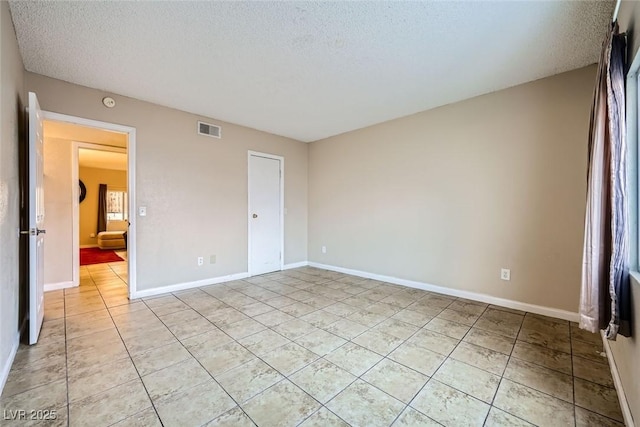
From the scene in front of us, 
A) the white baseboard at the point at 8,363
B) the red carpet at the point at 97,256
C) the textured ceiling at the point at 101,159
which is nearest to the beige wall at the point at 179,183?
the white baseboard at the point at 8,363

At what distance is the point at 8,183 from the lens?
1894 mm

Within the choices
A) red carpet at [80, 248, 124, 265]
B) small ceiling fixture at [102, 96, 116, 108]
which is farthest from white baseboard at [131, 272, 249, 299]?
red carpet at [80, 248, 124, 265]

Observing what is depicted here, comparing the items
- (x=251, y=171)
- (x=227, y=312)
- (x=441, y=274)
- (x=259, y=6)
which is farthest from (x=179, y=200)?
(x=441, y=274)

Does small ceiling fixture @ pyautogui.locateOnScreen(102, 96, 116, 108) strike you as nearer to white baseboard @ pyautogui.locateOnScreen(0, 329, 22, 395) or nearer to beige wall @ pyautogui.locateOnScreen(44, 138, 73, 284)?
beige wall @ pyautogui.locateOnScreen(44, 138, 73, 284)

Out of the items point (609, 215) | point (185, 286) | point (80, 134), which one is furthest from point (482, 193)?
point (80, 134)

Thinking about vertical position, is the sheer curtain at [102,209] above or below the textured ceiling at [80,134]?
below

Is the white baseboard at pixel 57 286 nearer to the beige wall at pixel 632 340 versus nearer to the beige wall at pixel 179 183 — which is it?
the beige wall at pixel 179 183

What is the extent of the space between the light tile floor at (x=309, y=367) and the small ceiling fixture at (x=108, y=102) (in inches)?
91.1

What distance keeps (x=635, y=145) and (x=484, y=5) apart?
125cm

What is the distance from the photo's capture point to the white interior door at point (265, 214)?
4.50 metres

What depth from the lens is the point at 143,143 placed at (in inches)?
133

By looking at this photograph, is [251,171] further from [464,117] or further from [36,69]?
Answer: [464,117]

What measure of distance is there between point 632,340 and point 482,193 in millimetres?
2012

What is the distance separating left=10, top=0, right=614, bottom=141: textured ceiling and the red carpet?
4.39 metres
